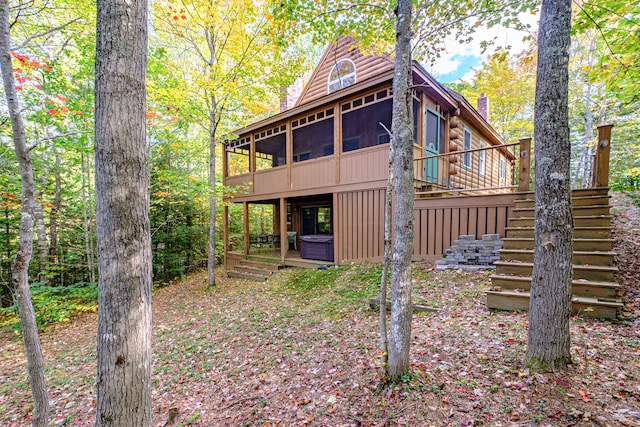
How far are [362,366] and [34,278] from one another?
12810 mm

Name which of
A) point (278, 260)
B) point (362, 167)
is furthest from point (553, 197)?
point (278, 260)

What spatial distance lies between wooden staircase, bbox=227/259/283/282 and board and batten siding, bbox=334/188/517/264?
294 cm

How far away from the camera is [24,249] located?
11.0 feet

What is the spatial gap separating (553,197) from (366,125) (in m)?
8.32

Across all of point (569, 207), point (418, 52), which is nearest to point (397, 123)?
point (569, 207)

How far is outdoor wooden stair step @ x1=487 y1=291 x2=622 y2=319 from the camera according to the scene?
3.22m

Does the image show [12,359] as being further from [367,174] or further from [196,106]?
[367,174]

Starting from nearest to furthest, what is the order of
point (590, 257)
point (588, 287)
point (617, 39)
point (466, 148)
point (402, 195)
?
point (402, 195), point (588, 287), point (617, 39), point (590, 257), point (466, 148)

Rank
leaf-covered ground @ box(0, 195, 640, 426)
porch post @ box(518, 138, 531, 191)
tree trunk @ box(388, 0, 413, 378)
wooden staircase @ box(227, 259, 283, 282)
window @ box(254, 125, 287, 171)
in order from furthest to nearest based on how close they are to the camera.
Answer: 1. window @ box(254, 125, 287, 171)
2. wooden staircase @ box(227, 259, 283, 282)
3. porch post @ box(518, 138, 531, 191)
4. tree trunk @ box(388, 0, 413, 378)
5. leaf-covered ground @ box(0, 195, 640, 426)

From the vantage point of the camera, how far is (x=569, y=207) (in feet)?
7.79

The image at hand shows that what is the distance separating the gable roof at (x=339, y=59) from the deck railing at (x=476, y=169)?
12.7 feet

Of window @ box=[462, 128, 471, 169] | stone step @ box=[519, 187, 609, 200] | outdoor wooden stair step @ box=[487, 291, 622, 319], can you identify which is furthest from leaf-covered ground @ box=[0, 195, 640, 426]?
window @ box=[462, 128, 471, 169]

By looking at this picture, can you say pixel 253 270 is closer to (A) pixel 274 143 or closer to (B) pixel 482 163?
(A) pixel 274 143

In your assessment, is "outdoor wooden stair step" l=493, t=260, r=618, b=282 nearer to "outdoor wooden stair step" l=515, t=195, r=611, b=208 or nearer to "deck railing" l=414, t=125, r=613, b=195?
"outdoor wooden stair step" l=515, t=195, r=611, b=208
